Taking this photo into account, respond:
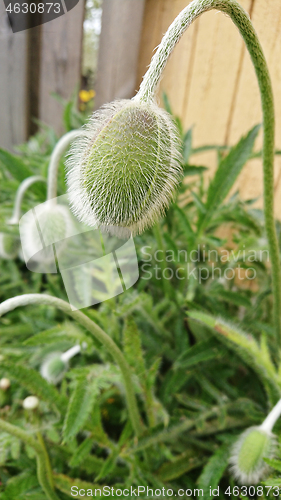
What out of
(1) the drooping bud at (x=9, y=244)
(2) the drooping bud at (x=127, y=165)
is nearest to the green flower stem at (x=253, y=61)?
(2) the drooping bud at (x=127, y=165)

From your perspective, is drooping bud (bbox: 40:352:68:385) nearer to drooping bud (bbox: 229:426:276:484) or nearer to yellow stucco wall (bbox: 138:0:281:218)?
drooping bud (bbox: 229:426:276:484)

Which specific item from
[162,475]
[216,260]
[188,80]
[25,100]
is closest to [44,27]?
[188,80]

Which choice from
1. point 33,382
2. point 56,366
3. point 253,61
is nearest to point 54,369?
point 56,366

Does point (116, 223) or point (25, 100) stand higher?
point (25, 100)

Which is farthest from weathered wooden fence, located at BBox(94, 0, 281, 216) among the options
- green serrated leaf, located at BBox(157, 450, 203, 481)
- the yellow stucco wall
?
green serrated leaf, located at BBox(157, 450, 203, 481)

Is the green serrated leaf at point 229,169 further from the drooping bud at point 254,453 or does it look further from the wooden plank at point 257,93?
the drooping bud at point 254,453

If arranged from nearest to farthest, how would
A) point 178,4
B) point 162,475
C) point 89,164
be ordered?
point 89,164 < point 178,4 < point 162,475

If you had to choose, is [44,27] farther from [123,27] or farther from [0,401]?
[0,401]
